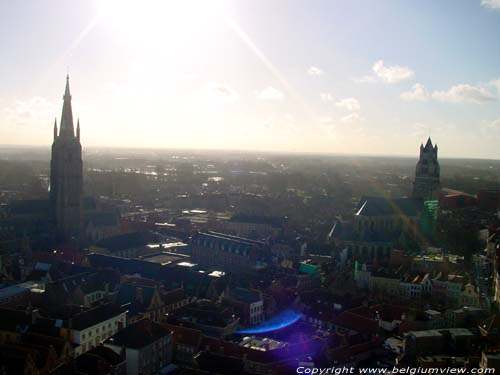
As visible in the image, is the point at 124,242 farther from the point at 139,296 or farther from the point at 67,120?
the point at 139,296

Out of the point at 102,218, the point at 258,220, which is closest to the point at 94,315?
the point at 102,218

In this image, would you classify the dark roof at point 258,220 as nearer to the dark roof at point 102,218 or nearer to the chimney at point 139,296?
the dark roof at point 102,218

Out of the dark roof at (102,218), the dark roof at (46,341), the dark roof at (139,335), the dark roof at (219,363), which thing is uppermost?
the dark roof at (102,218)

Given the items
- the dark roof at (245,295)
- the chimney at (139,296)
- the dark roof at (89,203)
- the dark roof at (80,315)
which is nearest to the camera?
the dark roof at (80,315)

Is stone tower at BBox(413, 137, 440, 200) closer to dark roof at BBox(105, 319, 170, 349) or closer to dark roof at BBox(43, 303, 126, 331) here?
dark roof at BBox(43, 303, 126, 331)

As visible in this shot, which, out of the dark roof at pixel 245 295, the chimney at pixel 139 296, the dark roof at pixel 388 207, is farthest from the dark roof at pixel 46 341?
the dark roof at pixel 388 207

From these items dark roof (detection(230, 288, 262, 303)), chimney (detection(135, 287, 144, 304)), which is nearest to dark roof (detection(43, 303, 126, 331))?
chimney (detection(135, 287, 144, 304))

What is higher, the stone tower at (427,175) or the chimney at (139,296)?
the stone tower at (427,175)

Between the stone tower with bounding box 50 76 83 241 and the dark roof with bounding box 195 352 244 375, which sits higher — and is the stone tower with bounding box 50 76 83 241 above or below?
above
